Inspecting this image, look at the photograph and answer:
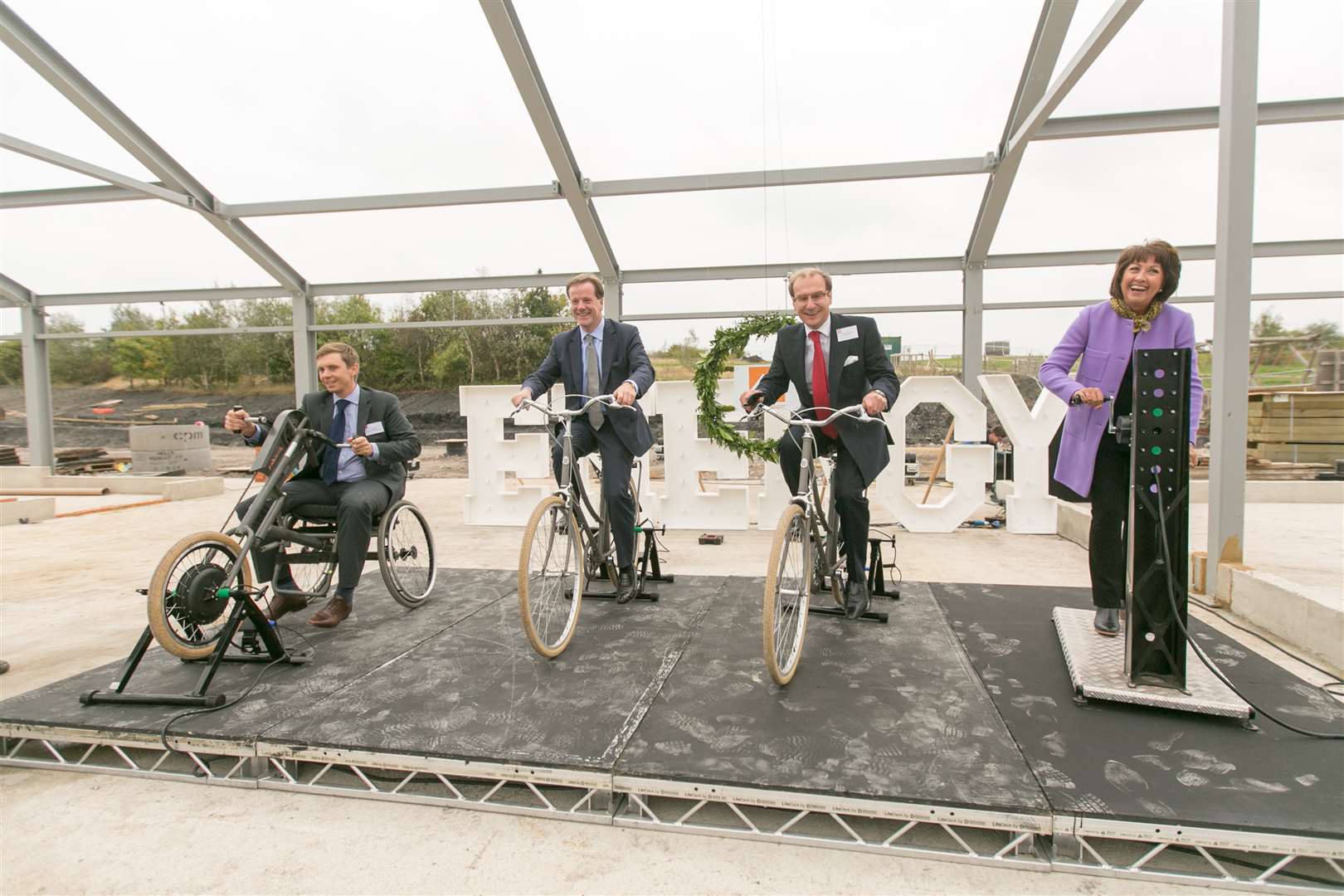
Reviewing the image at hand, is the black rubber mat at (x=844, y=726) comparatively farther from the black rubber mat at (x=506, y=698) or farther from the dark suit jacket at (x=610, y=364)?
the dark suit jacket at (x=610, y=364)

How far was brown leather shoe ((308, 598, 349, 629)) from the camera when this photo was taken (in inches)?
124

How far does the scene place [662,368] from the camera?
27.6 feet

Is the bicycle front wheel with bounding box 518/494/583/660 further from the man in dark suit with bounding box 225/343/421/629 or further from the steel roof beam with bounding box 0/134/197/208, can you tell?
the steel roof beam with bounding box 0/134/197/208

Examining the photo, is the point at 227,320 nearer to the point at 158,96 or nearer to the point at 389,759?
the point at 158,96

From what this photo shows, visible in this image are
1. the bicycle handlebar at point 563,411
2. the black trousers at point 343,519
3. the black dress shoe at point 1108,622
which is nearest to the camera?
the black dress shoe at point 1108,622

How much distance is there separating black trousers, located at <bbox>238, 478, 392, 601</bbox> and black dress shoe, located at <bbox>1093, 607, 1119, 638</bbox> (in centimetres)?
314

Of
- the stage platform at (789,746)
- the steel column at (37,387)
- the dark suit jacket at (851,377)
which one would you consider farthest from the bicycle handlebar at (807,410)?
the steel column at (37,387)

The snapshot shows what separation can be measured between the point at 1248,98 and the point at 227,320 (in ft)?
37.3

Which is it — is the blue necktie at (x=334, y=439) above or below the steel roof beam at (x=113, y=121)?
below

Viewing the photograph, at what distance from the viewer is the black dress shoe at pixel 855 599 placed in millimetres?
3191

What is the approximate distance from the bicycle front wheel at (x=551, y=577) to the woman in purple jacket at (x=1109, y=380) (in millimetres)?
2028

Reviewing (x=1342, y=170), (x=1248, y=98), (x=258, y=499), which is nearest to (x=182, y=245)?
(x=258, y=499)

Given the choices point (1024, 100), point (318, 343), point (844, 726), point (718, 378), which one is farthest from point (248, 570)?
point (318, 343)

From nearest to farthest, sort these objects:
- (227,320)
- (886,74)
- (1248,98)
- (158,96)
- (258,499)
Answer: (258,499), (1248,98), (886,74), (158,96), (227,320)
